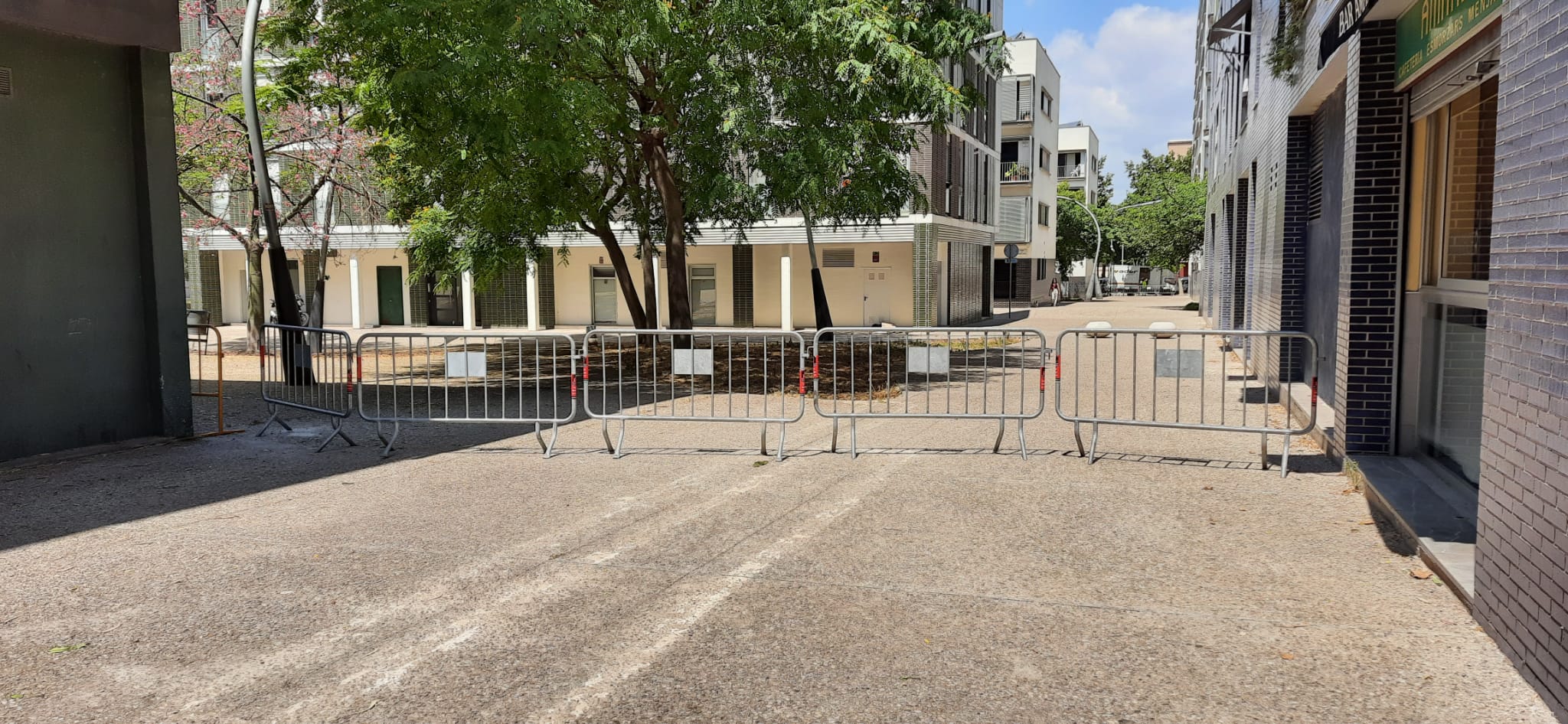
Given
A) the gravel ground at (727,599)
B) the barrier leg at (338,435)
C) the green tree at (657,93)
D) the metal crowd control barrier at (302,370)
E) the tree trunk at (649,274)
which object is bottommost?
the gravel ground at (727,599)

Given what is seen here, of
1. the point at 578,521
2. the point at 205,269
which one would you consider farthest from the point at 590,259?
the point at 578,521

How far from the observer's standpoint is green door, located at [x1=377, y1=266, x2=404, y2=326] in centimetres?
3819

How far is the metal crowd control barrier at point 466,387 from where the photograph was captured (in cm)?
1010

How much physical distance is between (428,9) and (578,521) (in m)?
7.99

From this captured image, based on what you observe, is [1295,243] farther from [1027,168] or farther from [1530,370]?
[1027,168]

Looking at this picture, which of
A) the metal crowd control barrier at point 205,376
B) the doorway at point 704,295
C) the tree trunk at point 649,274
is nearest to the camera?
the metal crowd control barrier at point 205,376

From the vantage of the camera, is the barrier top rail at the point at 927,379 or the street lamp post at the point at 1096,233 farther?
the street lamp post at the point at 1096,233

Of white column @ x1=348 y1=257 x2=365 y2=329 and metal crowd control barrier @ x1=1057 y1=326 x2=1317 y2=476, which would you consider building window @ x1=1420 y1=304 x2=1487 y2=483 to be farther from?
white column @ x1=348 y1=257 x2=365 y2=329

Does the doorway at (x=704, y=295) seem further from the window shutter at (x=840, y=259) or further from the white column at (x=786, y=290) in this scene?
the white column at (x=786, y=290)

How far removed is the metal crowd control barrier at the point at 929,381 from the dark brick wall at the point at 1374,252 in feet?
7.96

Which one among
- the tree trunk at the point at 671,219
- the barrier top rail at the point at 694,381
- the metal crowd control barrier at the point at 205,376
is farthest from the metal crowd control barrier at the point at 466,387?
the tree trunk at the point at 671,219

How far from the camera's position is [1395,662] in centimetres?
452

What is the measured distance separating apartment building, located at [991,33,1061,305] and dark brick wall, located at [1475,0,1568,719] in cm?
4149

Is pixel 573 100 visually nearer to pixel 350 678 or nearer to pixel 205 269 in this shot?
pixel 350 678
